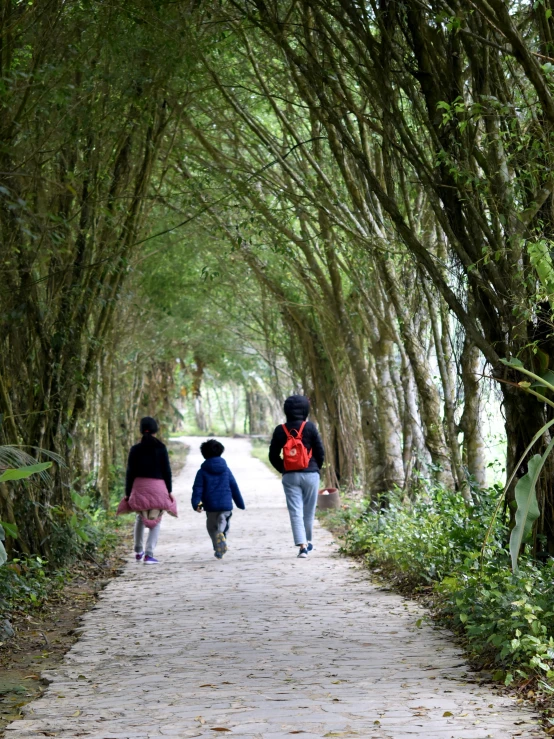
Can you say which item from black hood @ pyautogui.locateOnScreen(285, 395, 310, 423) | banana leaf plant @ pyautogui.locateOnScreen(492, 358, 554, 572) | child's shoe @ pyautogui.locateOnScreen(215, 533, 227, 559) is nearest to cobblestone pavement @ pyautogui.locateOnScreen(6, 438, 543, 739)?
banana leaf plant @ pyautogui.locateOnScreen(492, 358, 554, 572)

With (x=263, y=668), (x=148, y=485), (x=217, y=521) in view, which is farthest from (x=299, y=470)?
(x=263, y=668)

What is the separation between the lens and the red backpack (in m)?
11.0

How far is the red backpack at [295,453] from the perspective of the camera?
434 inches

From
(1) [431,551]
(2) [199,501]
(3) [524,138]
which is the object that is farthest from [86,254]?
(3) [524,138]

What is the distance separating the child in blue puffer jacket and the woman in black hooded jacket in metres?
0.62

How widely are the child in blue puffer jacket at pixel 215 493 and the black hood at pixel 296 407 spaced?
95cm

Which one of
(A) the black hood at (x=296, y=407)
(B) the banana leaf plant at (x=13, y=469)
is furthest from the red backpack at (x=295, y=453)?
(B) the banana leaf plant at (x=13, y=469)

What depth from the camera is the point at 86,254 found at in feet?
34.7

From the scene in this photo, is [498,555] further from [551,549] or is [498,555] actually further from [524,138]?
[524,138]

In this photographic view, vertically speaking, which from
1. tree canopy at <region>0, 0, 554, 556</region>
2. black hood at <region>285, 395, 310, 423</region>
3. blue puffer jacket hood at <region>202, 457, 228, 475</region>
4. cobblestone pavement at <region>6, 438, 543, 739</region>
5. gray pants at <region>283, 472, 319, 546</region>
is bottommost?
cobblestone pavement at <region>6, 438, 543, 739</region>

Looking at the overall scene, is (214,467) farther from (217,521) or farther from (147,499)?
(147,499)

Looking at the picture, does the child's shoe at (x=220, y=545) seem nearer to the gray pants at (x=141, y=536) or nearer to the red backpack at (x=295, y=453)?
the gray pants at (x=141, y=536)

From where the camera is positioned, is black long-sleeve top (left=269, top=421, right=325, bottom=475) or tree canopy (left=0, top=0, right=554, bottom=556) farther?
black long-sleeve top (left=269, top=421, right=325, bottom=475)

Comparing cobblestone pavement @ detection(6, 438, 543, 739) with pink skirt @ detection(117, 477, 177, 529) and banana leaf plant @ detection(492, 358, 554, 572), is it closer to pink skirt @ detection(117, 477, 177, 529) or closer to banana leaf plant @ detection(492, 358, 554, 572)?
banana leaf plant @ detection(492, 358, 554, 572)
